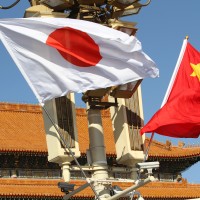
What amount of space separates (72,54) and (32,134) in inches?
906

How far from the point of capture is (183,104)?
14289 mm

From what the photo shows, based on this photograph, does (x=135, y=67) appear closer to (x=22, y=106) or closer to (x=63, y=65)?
(x=63, y=65)

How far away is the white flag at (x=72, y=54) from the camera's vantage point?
13.1 m

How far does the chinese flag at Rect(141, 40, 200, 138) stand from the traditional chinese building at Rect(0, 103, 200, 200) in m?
15.4

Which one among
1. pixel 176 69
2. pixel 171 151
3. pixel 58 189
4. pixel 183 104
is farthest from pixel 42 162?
pixel 183 104

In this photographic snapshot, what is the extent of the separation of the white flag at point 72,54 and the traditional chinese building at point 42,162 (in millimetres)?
17079

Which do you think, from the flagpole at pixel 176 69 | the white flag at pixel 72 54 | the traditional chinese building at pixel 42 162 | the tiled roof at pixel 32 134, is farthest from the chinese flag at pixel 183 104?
the tiled roof at pixel 32 134

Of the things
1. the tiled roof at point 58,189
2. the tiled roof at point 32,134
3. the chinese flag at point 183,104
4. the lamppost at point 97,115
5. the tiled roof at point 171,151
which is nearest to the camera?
the lamppost at point 97,115

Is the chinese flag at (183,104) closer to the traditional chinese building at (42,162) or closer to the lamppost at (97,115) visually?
the lamppost at (97,115)

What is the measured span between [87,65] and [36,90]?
102 cm

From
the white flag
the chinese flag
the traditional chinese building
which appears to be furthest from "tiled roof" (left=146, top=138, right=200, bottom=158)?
the white flag

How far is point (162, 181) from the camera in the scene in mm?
37031

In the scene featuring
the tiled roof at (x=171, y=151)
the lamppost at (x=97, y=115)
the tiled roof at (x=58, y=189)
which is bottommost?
the lamppost at (x=97, y=115)

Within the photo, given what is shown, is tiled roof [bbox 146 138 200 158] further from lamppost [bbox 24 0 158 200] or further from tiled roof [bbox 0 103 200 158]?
lamppost [bbox 24 0 158 200]
